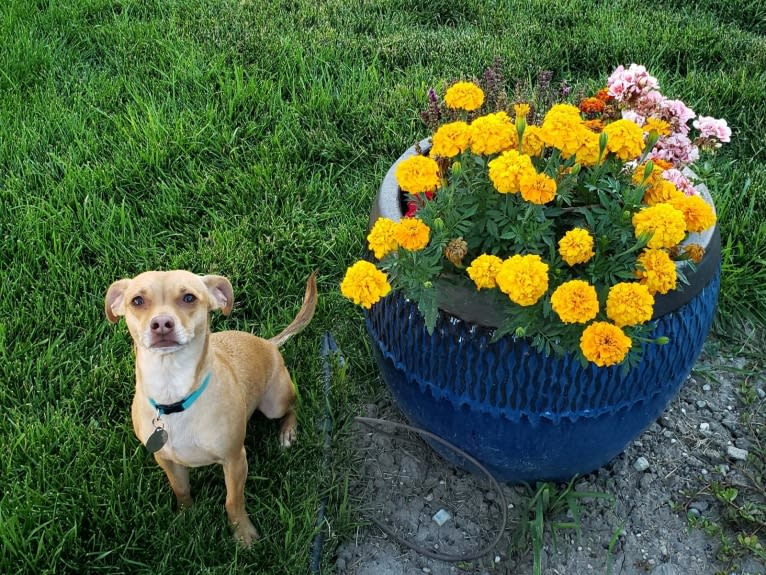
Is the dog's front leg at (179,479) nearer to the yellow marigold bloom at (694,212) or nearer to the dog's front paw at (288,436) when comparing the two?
the dog's front paw at (288,436)

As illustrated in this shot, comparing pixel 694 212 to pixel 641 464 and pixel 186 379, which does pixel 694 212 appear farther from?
pixel 186 379

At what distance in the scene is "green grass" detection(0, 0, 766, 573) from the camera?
257 cm

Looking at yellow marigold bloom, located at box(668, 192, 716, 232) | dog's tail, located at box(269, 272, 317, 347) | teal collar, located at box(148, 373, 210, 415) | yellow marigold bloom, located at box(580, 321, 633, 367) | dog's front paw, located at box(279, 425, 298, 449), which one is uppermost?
yellow marigold bloom, located at box(668, 192, 716, 232)

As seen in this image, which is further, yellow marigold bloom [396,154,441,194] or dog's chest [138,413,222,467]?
dog's chest [138,413,222,467]

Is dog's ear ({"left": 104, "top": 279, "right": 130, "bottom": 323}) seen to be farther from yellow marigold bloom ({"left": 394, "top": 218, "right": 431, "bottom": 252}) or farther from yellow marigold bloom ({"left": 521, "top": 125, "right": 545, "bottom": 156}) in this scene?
yellow marigold bloom ({"left": 521, "top": 125, "right": 545, "bottom": 156})

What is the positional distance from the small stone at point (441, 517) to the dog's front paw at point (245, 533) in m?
0.63

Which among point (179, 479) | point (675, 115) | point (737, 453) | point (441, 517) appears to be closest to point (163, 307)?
point (179, 479)

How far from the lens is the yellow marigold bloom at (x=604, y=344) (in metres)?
1.82

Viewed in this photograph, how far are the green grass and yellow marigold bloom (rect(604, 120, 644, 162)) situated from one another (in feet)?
4.92

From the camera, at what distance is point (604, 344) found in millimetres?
1836

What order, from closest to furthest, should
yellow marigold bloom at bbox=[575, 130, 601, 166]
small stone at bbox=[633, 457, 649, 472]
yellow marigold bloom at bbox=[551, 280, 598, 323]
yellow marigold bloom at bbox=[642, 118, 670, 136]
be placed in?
yellow marigold bloom at bbox=[551, 280, 598, 323]
yellow marigold bloom at bbox=[575, 130, 601, 166]
yellow marigold bloom at bbox=[642, 118, 670, 136]
small stone at bbox=[633, 457, 649, 472]

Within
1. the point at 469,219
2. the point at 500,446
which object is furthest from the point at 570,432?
the point at 469,219

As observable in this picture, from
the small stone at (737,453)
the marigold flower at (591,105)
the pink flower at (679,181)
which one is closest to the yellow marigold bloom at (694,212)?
the pink flower at (679,181)

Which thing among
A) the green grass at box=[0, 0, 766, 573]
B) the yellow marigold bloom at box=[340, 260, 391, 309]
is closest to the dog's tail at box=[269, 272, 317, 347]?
the green grass at box=[0, 0, 766, 573]
